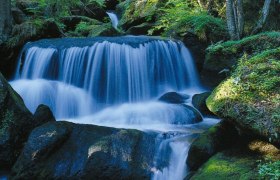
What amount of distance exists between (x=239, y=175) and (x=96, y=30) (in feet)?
35.6

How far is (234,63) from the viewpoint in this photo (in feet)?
28.0

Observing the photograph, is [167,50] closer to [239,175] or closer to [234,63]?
[234,63]

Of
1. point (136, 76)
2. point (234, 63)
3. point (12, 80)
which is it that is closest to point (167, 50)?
point (136, 76)

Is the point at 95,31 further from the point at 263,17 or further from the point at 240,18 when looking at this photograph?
the point at 263,17

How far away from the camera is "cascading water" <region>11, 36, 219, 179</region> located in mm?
8133

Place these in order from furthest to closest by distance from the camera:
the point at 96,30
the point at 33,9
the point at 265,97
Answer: the point at 33,9
the point at 96,30
the point at 265,97

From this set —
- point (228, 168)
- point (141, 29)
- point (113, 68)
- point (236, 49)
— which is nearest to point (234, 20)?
point (236, 49)

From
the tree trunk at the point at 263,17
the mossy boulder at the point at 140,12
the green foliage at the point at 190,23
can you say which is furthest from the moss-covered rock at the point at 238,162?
the mossy boulder at the point at 140,12

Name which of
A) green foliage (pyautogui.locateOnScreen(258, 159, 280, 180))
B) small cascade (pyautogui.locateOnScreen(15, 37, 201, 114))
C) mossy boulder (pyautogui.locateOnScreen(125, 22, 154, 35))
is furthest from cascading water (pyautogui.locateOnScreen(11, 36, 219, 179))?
mossy boulder (pyautogui.locateOnScreen(125, 22, 154, 35))

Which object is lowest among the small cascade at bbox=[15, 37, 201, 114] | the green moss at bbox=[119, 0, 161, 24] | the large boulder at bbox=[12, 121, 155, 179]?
the large boulder at bbox=[12, 121, 155, 179]

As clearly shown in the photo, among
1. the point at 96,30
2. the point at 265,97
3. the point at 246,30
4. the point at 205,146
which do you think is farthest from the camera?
the point at 96,30

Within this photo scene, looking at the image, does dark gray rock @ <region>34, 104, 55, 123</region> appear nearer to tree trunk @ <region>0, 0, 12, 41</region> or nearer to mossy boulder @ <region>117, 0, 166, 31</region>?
tree trunk @ <region>0, 0, 12, 41</region>

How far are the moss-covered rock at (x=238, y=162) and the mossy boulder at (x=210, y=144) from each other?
0.86 ft

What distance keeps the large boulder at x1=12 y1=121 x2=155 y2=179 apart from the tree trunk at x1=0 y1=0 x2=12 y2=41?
5.94 m
